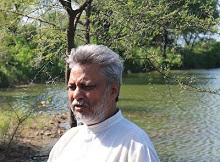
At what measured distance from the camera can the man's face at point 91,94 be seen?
6.84ft

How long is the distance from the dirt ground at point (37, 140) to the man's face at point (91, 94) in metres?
6.68

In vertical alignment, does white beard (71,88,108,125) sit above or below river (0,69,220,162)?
above

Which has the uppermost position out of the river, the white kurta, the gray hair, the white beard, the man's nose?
the gray hair

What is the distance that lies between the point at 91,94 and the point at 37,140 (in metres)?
9.81

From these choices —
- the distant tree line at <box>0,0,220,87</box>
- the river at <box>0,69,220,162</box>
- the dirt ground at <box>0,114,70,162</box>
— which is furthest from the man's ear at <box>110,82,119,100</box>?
the dirt ground at <box>0,114,70,162</box>

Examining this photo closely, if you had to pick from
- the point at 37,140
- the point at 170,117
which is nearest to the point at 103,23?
the point at 37,140

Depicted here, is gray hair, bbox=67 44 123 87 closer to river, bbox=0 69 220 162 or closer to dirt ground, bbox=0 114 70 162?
river, bbox=0 69 220 162

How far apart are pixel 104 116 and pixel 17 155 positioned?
8.30 m

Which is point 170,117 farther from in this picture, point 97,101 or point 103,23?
point 97,101

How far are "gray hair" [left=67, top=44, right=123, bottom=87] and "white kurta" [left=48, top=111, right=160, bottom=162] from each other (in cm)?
20

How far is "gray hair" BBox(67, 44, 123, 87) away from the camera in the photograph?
2.08 m

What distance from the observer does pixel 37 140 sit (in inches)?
457

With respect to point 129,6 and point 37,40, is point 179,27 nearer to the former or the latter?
point 129,6

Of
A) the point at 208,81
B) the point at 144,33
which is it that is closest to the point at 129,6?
the point at 144,33
